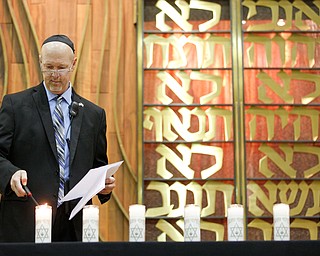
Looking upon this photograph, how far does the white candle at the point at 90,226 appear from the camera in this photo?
238 centimetres

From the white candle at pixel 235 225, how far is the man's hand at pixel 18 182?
2.53ft

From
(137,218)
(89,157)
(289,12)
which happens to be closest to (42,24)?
(289,12)

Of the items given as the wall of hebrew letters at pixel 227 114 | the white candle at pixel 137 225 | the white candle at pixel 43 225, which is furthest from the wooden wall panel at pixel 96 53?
the white candle at pixel 43 225

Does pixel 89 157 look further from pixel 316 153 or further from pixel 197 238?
pixel 316 153

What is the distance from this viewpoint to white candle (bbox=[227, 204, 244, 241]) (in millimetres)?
2406

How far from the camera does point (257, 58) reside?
4.86 meters

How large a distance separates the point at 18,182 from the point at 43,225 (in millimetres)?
327

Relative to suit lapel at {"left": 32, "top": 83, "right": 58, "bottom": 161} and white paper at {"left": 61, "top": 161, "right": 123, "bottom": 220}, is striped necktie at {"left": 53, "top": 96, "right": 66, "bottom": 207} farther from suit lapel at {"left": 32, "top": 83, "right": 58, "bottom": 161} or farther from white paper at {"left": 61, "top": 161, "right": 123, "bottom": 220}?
white paper at {"left": 61, "top": 161, "right": 123, "bottom": 220}

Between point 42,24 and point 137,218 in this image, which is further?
point 42,24

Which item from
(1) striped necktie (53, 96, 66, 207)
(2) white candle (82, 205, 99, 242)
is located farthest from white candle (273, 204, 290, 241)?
(1) striped necktie (53, 96, 66, 207)

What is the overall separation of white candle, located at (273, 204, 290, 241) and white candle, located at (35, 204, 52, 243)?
2.55 ft

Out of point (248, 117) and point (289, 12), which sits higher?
point (289, 12)

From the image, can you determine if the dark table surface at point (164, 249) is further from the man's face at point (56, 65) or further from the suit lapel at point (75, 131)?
the man's face at point (56, 65)

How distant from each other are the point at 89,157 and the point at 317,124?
2.28 m
